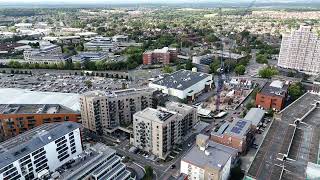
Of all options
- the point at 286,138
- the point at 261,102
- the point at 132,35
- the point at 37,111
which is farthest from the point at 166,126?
the point at 132,35

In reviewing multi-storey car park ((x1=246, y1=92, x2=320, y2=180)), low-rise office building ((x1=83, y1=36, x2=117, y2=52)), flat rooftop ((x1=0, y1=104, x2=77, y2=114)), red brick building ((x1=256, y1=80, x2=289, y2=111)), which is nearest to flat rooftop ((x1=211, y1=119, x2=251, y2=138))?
multi-storey car park ((x1=246, y1=92, x2=320, y2=180))

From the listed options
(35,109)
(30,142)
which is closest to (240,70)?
(35,109)

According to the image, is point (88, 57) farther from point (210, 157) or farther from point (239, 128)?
point (210, 157)

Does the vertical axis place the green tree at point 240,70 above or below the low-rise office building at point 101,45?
below

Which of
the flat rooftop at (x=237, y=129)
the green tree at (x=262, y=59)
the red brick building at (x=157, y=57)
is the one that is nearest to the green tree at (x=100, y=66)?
the red brick building at (x=157, y=57)

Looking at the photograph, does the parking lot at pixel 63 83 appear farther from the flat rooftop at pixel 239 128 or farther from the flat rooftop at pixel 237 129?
the flat rooftop at pixel 239 128
